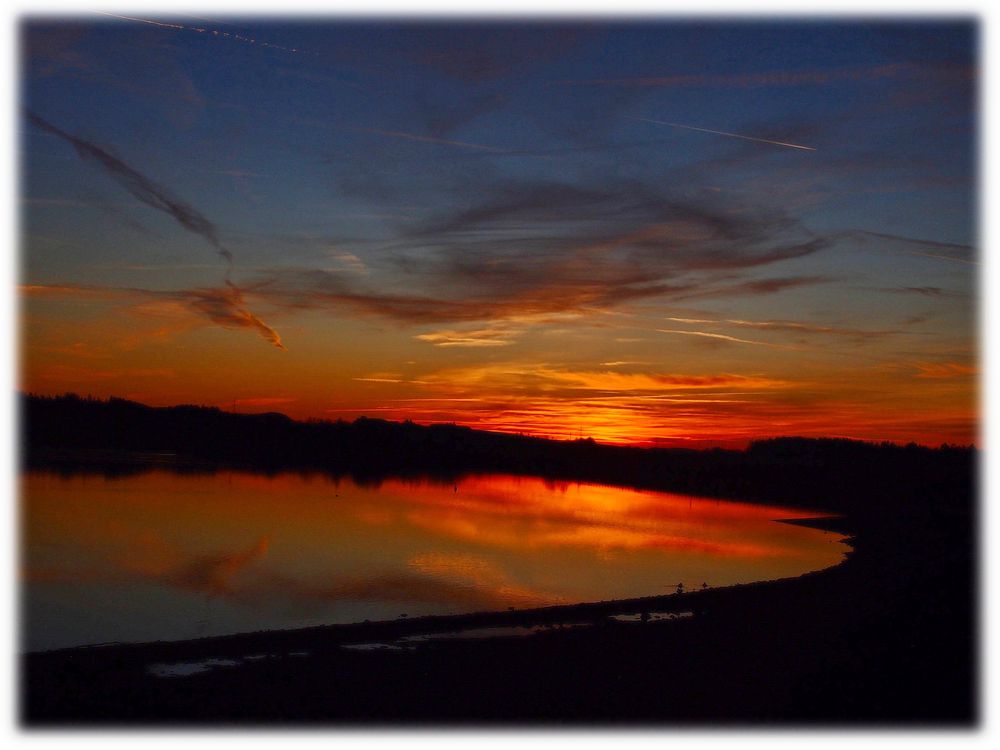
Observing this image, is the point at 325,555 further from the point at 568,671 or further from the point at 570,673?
the point at 570,673

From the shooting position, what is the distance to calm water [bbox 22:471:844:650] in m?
18.6

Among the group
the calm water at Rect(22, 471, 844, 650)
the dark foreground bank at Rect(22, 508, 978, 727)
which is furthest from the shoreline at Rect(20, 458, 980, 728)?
the calm water at Rect(22, 471, 844, 650)

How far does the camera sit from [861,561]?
26.9 metres

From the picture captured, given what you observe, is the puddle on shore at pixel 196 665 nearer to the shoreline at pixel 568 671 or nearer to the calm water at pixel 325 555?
the shoreline at pixel 568 671

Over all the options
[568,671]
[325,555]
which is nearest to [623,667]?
[568,671]

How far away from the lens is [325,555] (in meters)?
27.5

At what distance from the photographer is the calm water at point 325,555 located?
18.6 meters

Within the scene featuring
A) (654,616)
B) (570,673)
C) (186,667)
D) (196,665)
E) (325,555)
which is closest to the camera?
(570,673)

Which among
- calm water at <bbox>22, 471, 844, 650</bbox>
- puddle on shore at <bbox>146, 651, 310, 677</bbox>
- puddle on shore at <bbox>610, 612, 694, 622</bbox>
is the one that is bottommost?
calm water at <bbox>22, 471, 844, 650</bbox>

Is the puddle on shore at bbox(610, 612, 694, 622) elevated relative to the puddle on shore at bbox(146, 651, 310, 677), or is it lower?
lower

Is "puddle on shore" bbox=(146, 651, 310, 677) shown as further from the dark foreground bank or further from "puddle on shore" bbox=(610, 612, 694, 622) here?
"puddle on shore" bbox=(610, 612, 694, 622)

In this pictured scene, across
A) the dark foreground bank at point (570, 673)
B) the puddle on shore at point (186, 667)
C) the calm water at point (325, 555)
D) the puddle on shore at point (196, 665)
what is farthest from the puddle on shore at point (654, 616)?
the puddle on shore at point (186, 667)

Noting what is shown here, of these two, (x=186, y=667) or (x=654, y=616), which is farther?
(x=654, y=616)

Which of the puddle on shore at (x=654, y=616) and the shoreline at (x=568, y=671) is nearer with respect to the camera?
the shoreline at (x=568, y=671)
